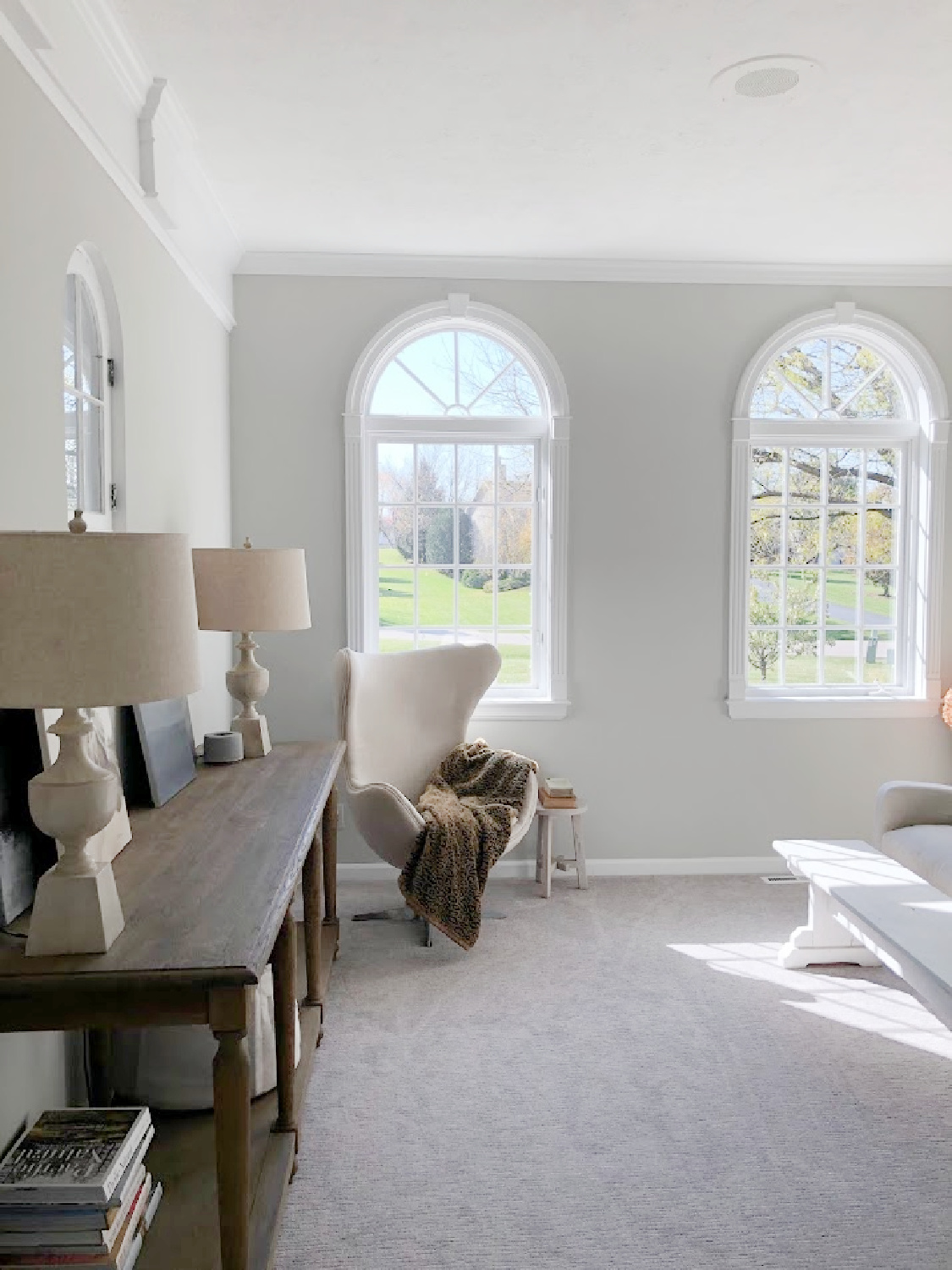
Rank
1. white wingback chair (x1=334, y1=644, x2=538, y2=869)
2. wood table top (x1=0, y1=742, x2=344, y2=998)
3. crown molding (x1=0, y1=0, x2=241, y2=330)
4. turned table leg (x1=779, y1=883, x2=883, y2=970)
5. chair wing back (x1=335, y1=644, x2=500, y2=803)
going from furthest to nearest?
1. chair wing back (x1=335, y1=644, x2=500, y2=803)
2. white wingback chair (x1=334, y1=644, x2=538, y2=869)
3. turned table leg (x1=779, y1=883, x2=883, y2=970)
4. crown molding (x1=0, y1=0, x2=241, y2=330)
5. wood table top (x1=0, y1=742, x2=344, y2=998)

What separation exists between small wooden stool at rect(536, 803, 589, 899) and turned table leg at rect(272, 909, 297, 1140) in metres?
2.03

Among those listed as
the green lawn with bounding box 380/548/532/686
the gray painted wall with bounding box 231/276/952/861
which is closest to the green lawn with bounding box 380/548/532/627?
the green lawn with bounding box 380/548/532/686

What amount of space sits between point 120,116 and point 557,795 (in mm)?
2948

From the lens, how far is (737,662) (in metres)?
4.70

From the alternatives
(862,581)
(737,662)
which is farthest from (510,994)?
(862,581)

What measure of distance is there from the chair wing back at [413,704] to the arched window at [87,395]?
5.06 feet

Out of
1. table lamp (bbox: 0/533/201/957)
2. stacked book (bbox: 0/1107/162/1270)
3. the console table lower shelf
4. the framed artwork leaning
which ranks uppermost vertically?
table lamp (bbox: 0/533/201/957)

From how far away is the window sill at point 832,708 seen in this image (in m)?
4.70

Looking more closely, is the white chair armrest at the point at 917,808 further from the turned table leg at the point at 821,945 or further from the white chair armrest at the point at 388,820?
the white chair armrest at the point at 388,820

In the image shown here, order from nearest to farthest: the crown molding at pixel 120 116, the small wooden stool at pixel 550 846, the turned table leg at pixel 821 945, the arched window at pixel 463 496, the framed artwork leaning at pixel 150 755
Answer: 1. the crown molding at pixel 120 116
2. the framed artwork leaning at pixel 150 755
3. the turned table leg at pixel 821 945
4. the small wooden stool at pixel 550 846
5. the arched window at pixel 463 496

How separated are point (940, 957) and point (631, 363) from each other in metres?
2.90

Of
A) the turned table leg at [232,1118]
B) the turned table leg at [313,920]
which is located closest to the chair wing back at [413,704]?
the turned table leg at [313,920]

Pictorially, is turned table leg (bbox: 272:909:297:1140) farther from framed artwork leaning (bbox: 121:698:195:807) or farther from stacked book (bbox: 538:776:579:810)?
stacked book (bbox: 538:776:579:810)

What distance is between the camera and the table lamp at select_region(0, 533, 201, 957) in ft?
4.71
